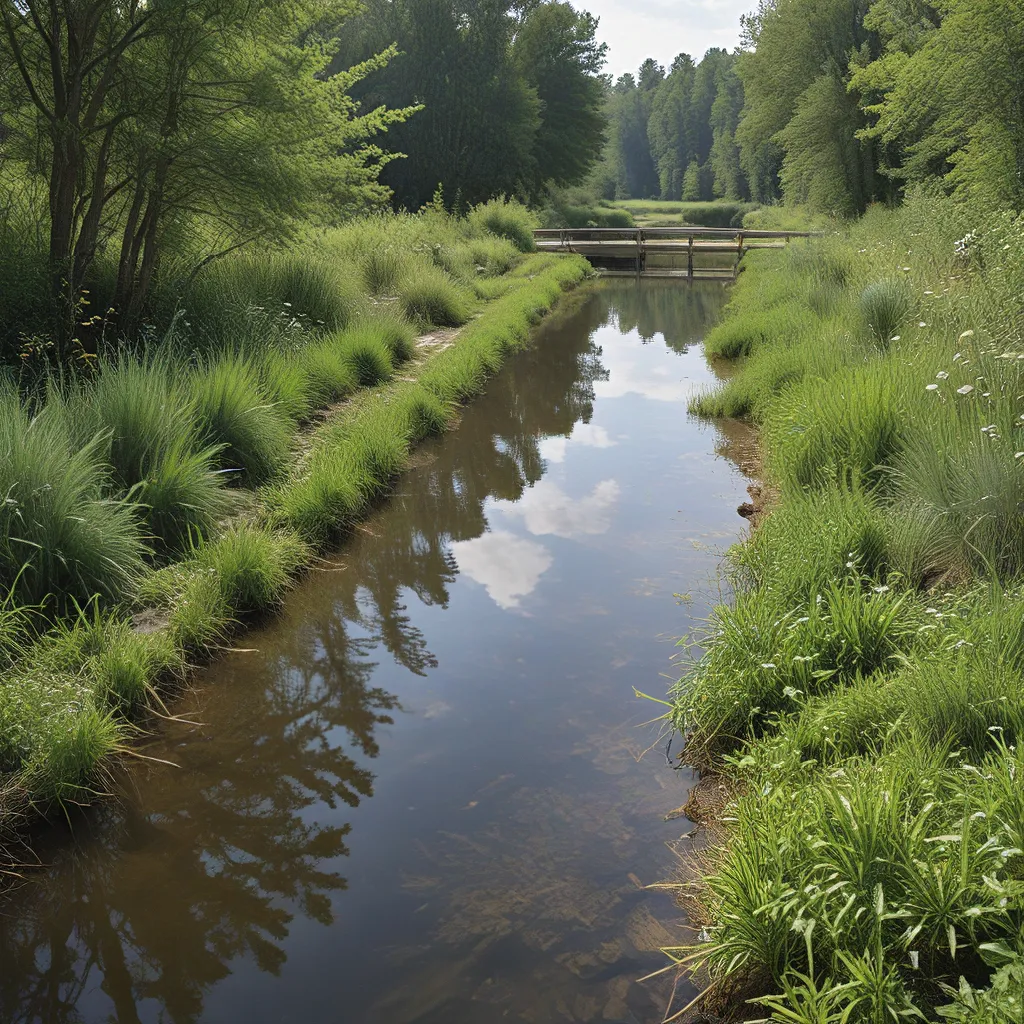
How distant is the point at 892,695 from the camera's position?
371 centimetres

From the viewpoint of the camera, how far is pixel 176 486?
20.6 ft

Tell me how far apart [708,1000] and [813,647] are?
1787mm

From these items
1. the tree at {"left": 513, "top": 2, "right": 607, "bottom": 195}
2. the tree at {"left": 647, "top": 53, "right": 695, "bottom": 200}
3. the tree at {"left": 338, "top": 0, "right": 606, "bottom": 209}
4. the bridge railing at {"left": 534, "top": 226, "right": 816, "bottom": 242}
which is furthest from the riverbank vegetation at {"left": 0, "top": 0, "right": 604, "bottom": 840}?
the tree at {"left": 647, "top": 53, "right": 695, "bottom": 200}

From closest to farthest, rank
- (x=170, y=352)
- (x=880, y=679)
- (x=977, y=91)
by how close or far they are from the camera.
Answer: (x=880, y=679)
(x=170, y=352)
(x=977, y=91)

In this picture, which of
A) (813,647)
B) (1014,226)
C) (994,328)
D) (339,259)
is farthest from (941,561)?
(339,259)

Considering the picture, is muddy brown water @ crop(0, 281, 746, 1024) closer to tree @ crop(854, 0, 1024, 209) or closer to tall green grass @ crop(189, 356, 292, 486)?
tall green grass @ crop(189, 356, 292, 486)

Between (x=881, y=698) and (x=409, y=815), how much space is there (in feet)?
6.74

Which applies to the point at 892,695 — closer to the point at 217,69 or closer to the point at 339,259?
the point at 217,69

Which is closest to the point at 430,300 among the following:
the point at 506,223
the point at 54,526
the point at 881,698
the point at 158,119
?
the point at 158,119

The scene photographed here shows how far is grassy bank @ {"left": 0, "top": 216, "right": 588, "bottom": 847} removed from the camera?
4414 millimetres

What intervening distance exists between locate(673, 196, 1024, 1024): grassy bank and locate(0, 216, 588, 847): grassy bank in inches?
109

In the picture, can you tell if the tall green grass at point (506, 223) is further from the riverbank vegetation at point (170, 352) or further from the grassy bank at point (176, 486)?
the grassy bank at point (176, 486)

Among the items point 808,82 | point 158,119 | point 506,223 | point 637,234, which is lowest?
point 637,234

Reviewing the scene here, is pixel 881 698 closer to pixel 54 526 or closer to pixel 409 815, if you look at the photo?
pixel 409 815
